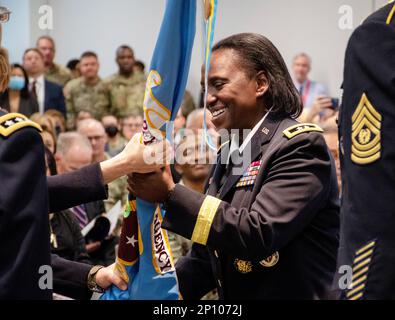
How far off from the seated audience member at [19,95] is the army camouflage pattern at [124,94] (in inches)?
47.6

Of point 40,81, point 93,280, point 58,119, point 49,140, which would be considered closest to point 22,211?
point 93,280

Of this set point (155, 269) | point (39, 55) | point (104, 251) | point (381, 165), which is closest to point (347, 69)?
point (381, 165)

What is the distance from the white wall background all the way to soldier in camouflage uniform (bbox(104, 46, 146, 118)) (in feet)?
1.39

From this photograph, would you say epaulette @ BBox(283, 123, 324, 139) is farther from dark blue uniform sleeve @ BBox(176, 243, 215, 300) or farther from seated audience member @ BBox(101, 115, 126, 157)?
seated audience member @ BBox(101, 115, 126, 157)

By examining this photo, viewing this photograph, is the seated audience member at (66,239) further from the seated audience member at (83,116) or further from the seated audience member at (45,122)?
the seated audience member at (83,116)

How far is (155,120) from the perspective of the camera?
2.42m

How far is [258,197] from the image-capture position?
2.45m

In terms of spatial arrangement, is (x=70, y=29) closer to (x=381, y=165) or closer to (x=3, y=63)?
(x=3, y=63)

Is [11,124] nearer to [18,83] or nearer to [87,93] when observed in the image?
[18,83]

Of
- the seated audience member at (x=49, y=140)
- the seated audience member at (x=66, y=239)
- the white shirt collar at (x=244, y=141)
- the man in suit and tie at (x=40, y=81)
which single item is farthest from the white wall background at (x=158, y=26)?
the white shirt collar at (x=244, y=141)

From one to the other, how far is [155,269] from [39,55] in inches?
196

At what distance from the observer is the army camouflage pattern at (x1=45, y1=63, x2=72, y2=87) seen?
782 centimetres

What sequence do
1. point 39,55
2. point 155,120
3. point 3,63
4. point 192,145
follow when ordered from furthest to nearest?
point 39,55 < point 192,145 < point 155,120 < point 3,63

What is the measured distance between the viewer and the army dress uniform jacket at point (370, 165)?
1.69 meters
